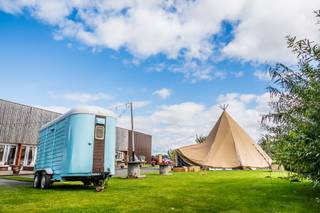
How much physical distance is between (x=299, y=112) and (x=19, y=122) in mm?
27839

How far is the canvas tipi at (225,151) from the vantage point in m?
28.5

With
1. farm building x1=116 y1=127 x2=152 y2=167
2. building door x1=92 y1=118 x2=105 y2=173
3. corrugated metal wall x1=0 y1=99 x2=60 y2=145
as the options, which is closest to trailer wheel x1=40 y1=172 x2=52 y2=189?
building door x1=92 y1=118 x2=105 y2=173

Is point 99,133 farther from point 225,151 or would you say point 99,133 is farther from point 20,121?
point 225,151

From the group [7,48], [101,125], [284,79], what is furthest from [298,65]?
[7,48]

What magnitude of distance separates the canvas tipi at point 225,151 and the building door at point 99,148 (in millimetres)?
20667

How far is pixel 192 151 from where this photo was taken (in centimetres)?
3044

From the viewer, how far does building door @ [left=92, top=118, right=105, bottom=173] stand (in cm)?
944

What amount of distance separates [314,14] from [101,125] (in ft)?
25.6

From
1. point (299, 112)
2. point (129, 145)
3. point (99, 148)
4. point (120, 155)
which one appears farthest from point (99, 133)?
point (129, 145)

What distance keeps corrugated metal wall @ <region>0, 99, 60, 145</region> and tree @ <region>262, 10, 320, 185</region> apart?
26.2 metres

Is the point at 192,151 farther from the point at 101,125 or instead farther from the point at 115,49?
the point at 101,125

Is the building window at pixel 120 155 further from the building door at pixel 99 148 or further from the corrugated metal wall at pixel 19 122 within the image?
the building door at pixel 99 148

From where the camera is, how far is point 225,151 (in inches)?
1155

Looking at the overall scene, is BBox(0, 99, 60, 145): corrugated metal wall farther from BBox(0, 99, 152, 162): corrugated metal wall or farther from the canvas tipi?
the canvas tipi
